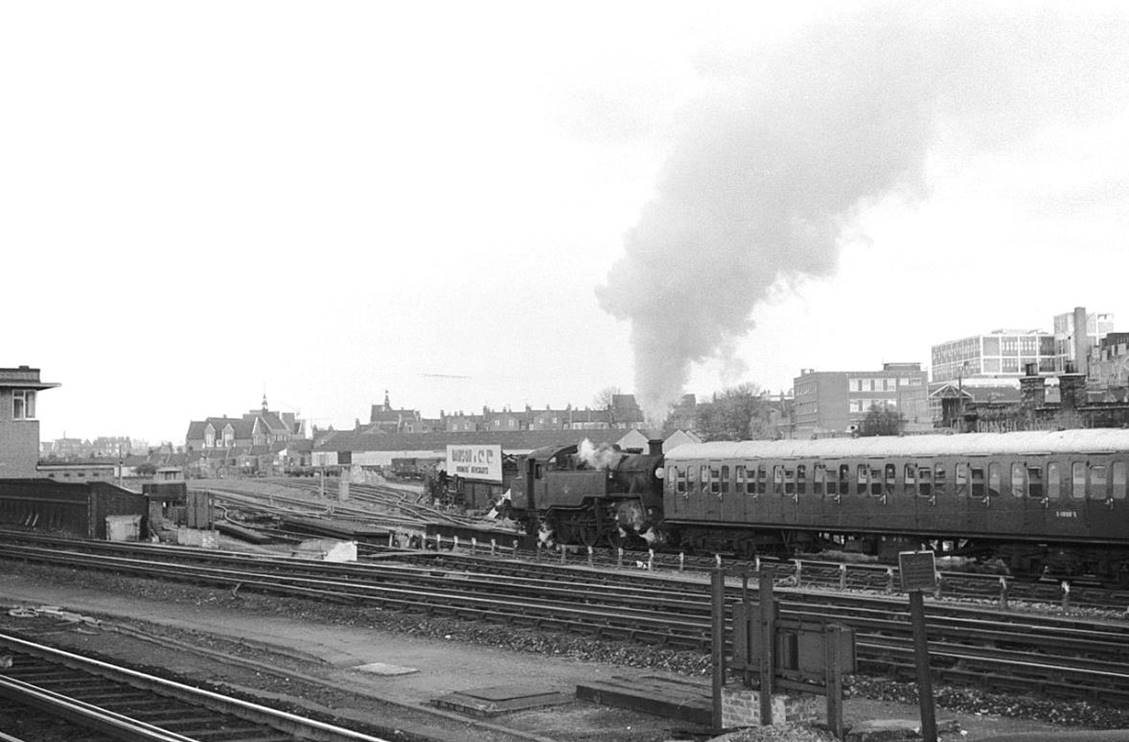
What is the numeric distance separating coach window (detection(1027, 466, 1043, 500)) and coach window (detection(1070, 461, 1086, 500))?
690 mm

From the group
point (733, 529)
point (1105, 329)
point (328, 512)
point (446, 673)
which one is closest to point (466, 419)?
point (1105, 329)

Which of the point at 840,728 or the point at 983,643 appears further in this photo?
the point at 983,643

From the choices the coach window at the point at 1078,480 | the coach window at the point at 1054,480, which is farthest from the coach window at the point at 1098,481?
the coach window at the point at 1054,480

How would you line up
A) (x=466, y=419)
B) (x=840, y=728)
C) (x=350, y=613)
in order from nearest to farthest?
(x=840, y=728) < (x=350, y=613) < (x=466, y=419)

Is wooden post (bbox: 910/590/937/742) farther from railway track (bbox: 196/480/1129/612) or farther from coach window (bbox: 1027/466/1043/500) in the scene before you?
coach window (bbox: 1027/466/1043/500)

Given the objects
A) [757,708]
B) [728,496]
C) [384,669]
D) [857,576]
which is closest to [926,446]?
[857,576]

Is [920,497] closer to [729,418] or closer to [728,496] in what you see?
[728,496]

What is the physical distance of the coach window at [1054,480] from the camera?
24016 mm

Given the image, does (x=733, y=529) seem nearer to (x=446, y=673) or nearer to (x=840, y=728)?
(x=446, y=673)

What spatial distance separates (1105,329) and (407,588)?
503 feet

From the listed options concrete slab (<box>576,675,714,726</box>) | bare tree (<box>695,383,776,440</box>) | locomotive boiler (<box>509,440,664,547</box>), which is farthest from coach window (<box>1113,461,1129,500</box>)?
bare tree (<box>695,383,776,440</box>)

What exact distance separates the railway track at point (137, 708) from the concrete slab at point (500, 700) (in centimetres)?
217

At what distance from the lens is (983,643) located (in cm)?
1616

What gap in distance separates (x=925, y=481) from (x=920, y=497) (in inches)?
15.6
